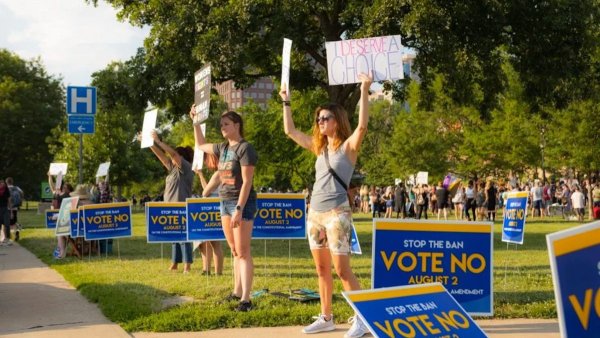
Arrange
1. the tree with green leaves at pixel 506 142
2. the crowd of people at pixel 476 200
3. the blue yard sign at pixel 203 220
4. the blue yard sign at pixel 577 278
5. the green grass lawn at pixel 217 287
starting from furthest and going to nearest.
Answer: the tree with green leaves at pixel 506 142 → the crowd of people at pixel 476 200 → the blue yard sign at pixel 203 220 → the green grass lawn at pixel 217 287 → the blue yard sign at pixel 577 278

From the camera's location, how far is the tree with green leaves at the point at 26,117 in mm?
58031

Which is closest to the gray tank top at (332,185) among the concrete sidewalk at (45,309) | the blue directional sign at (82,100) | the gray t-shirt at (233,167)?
the gray t-shirt at (233,167)

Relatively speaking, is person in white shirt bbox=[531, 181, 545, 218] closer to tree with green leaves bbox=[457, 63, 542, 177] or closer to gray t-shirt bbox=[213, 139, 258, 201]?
tree with green leaves bbox=[457, 63, 542, 177]

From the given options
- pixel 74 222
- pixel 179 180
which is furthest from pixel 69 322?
pixel 74 222

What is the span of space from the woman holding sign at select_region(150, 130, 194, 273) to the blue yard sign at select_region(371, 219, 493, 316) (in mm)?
5589

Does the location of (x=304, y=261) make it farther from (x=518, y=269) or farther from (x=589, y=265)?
(x=589, y=265)

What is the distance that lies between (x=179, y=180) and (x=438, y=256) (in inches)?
247

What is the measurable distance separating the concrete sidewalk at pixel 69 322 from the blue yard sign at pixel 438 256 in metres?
0.66

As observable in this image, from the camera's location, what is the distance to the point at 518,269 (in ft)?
39.6

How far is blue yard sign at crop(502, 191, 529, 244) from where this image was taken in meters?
12.5

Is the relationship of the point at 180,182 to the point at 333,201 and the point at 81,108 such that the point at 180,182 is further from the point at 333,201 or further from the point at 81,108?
the point at 333,201

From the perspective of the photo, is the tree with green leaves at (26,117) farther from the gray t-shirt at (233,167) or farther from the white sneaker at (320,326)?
the white sneaker at (320,326)

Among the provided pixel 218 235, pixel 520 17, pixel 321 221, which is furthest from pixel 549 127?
pixel 321 221

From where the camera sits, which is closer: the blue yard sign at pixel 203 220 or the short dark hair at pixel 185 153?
the blue yard sign at pixel 203 220
